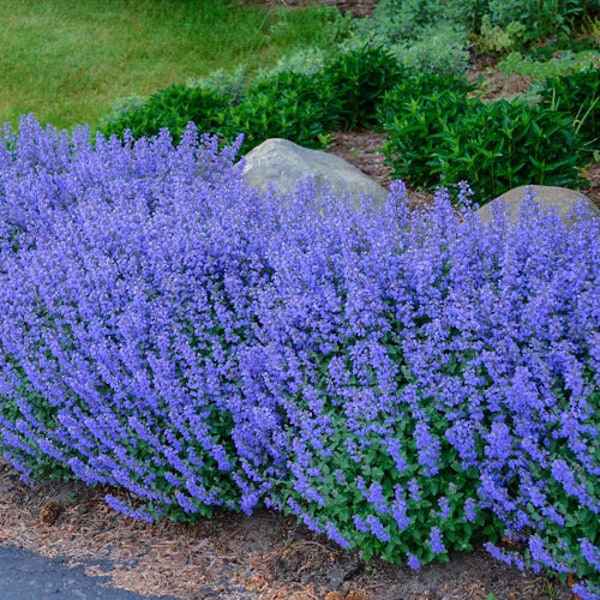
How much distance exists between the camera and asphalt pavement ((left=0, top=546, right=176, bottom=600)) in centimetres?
338

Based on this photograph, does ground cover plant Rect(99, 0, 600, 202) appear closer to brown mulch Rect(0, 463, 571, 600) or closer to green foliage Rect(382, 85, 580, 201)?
green foliage Rect(382, 85, 580, 201)

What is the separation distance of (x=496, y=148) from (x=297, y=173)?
48.3 inches

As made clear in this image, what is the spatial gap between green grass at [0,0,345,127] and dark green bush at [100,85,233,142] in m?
1.93

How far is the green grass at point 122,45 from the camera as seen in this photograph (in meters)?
10.0

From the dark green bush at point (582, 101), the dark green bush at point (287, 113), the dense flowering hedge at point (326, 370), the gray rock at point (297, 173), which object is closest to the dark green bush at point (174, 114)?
the dark green bush at point (287, 113)

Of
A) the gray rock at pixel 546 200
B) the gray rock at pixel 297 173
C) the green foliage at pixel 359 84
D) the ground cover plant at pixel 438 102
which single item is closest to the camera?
the gray rock at pixel 546 200

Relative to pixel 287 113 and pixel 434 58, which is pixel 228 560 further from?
pixel 434 58

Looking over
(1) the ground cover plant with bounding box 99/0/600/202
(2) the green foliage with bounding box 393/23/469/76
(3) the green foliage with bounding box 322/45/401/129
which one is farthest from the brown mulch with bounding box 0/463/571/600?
(2) the green foliage with bounding box 393/23/469/76

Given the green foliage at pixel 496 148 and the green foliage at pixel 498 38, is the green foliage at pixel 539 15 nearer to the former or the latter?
the green foliage at pixel 498 38

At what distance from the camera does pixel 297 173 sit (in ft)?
17.9

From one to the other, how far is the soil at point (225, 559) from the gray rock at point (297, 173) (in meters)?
2.21

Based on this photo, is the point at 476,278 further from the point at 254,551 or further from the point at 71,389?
the point at 71,389

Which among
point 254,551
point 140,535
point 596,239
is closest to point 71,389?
point 140,535

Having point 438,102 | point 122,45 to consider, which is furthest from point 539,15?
point 122,45
